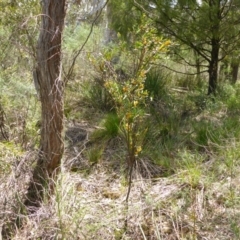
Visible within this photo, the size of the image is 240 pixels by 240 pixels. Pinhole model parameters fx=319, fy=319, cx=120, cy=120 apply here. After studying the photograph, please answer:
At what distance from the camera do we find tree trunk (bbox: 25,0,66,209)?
2160 mm

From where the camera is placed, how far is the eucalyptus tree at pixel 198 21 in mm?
3844

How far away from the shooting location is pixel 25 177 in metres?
2.52

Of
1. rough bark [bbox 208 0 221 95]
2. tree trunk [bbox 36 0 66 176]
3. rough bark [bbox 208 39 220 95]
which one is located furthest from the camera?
rough bark [bbox 208 39 220 95]

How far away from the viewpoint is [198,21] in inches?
153

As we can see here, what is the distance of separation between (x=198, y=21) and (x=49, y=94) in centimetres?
241

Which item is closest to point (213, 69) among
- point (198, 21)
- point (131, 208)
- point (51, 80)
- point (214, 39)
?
point (214, 39)

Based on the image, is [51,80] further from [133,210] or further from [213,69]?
[213,69]

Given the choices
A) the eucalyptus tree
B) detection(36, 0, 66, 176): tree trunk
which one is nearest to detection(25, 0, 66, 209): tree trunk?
detection(36, 0, 66, 176): tree trunk

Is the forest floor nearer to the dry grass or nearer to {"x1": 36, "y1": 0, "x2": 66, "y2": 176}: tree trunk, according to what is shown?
the dry grass

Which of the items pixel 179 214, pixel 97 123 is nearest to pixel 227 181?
pixel 179 214

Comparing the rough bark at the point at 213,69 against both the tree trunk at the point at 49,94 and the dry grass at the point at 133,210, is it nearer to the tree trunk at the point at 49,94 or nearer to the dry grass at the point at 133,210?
the dry grass at the point at 133,210

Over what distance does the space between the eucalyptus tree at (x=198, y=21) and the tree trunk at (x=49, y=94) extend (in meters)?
1.82

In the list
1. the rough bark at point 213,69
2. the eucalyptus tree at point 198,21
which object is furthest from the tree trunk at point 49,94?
the rough bark at point 213,69

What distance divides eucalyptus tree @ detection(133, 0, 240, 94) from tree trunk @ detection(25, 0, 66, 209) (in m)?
1.82
